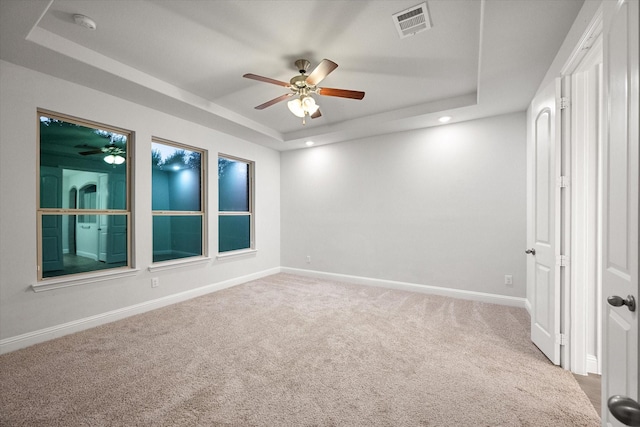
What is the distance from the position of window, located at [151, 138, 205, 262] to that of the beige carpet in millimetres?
1025

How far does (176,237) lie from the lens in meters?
4.06

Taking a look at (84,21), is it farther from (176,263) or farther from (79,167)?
(176,263)

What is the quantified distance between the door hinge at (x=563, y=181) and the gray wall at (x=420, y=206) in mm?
1642

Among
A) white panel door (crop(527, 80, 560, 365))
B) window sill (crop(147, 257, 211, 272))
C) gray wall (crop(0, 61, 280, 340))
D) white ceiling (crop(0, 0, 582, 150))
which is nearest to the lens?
white ceiling (crop(0, 0, 582, 150))

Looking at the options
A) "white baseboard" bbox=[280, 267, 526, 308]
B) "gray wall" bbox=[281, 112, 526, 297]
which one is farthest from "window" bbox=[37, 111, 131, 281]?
"white baseboard" bbox=[280, 267, 526, 308]

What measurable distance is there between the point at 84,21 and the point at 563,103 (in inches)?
151

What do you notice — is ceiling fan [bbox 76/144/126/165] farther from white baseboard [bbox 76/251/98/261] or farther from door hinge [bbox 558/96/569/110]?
door hinge [bbox 558/96/569/110]

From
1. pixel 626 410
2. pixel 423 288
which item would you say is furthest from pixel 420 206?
pixel 626 410

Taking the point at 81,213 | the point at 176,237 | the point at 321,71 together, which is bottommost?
the point at 176,237

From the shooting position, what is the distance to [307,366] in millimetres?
2246

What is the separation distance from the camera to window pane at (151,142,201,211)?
3779 millimetres

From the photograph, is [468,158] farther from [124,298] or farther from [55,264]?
[55,264]

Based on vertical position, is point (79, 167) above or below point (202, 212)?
above

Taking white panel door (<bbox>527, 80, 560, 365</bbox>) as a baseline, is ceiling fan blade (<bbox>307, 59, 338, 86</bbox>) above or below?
above
